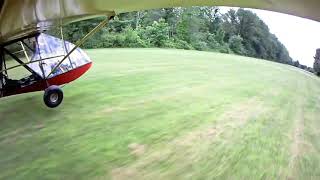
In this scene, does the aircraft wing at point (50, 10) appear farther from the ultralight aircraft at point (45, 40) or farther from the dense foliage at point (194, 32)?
the dense foliage at point (194, 32)

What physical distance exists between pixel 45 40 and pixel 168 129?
8.17 ft

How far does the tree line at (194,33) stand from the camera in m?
9.05

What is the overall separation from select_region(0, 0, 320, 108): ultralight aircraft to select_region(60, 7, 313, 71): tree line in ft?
11.8

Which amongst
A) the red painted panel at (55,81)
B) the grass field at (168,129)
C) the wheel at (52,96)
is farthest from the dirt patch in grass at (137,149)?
the red painted panel at (55,81)

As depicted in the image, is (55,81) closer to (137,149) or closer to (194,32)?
(137,149)

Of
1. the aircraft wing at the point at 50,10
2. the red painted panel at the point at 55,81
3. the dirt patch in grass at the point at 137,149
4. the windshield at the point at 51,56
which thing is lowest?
the dirt patch in grass at the point at 137,149

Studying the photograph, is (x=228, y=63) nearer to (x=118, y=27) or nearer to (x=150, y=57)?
(x=150, y=57)

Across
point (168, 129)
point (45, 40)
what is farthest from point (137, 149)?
point (45, 40)

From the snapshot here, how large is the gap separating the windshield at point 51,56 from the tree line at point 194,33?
11.4 feet

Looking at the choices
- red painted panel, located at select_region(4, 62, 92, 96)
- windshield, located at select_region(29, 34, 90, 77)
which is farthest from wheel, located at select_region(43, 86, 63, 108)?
windshield, located at select_region(29, 34, 90, 77)

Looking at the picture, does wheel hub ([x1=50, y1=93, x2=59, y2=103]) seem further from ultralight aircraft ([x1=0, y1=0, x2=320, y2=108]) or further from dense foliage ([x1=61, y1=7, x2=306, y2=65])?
dense foliage ([x1=61, y1=7, x2=306, y2=65])

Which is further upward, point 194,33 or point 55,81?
point 194,33

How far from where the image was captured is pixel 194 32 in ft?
47.0

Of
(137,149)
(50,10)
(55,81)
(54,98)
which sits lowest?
(137,149)
